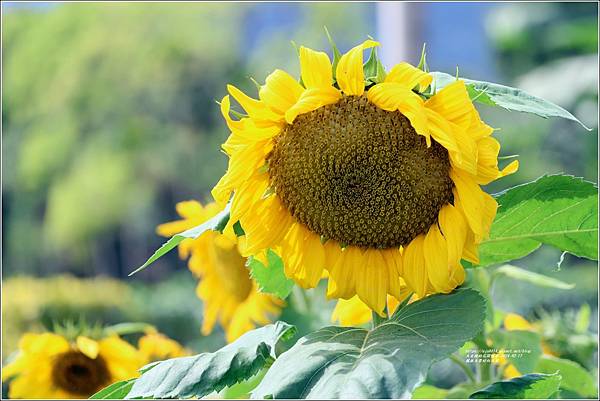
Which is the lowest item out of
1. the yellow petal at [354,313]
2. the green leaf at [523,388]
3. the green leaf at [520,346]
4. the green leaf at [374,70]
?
the green leaf at [520,346]

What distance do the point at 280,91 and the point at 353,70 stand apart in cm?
4

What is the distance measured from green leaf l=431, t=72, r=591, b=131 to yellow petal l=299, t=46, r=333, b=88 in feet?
0.18

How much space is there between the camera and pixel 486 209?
47 centimetres

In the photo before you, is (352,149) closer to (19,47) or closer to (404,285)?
(404,285)

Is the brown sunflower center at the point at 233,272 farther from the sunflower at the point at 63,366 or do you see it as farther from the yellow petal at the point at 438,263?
the yellow petal at the point at 438,263

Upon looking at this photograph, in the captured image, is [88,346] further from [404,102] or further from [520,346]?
[404,102]

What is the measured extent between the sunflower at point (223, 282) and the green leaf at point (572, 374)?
28 centimetres

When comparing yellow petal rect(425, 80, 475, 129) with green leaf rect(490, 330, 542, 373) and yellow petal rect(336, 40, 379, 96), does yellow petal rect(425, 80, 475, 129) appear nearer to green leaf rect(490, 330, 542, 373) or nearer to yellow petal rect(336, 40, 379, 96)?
yellow petal rect(336, 40, 379, 96)

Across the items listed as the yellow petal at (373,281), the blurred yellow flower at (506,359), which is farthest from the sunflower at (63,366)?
the yellow petal at (373,281)

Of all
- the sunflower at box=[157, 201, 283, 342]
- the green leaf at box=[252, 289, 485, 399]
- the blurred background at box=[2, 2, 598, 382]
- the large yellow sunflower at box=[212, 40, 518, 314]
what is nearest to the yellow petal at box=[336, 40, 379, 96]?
the large yellow sunflower at box=[212, 40, 518, 314]

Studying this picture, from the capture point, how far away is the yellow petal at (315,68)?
467 mm

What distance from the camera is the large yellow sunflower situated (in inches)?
18.2

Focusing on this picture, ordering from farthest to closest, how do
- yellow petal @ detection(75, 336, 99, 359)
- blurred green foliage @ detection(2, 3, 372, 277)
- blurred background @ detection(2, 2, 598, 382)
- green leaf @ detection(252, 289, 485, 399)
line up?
blurred green foliage @ detection(2, 3, 372, 277), blurred background @ detection(2, 2, 598, 382), yellow petal @ detection(75, 336, 99, 359), green leaf @ detection(252, 289, 485, 399)

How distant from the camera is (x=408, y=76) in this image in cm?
46
